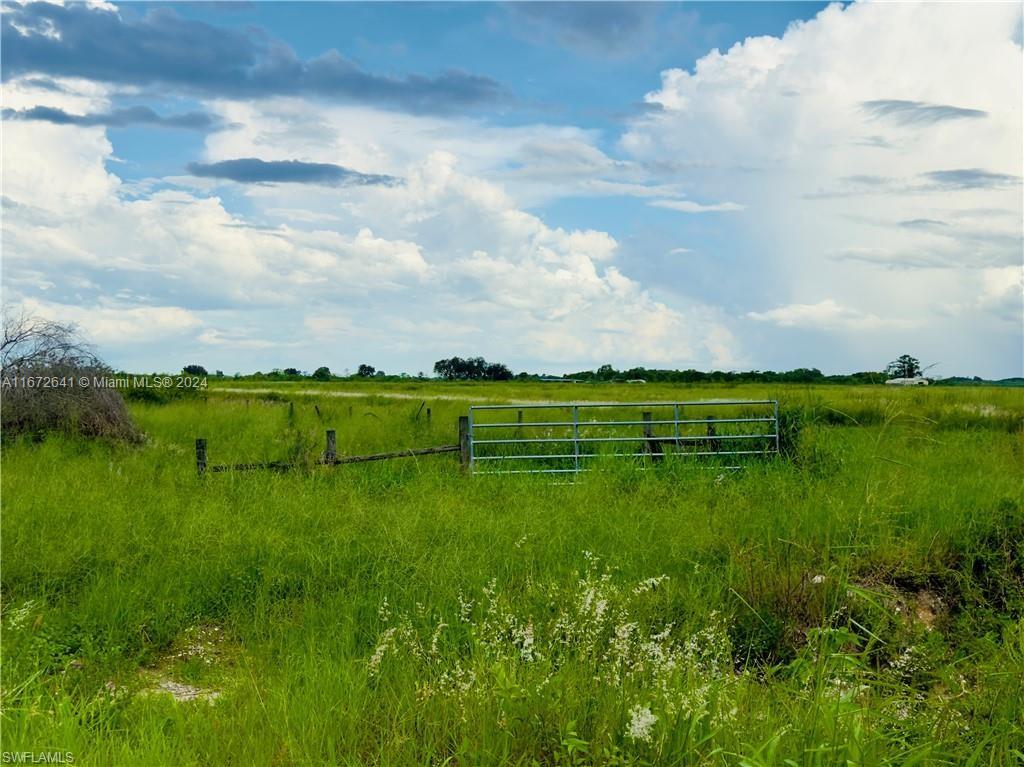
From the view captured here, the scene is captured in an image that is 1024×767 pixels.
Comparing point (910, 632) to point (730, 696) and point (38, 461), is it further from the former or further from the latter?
point (38, 461)

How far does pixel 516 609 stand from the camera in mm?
7371

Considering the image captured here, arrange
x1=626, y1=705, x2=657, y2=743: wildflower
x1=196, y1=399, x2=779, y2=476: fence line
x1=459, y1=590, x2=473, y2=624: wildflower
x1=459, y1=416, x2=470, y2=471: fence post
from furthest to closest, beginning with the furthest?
x1=459, y1=416, x2=470, y2=471: fence post < x1=196, y1=399, x2=779, y2=476: fence line < x1=459, y1=590, x2=473, y2=624: wildflower < x1=626, y1=705, x2=657, y2=743: wildflower

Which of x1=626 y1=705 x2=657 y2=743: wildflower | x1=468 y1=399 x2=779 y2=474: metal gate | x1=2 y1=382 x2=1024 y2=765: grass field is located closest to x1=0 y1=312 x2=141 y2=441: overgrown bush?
x1=2 y1=382 x2=1024 y2=765: grass field

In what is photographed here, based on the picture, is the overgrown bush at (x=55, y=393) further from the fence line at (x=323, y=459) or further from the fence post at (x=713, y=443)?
the fence post at (x=713, y=443)

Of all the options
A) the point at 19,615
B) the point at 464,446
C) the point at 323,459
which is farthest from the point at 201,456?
the point at 19,615

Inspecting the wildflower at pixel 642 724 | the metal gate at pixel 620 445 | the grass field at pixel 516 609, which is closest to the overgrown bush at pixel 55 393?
the grass field at pixel 516 609

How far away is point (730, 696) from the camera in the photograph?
5.00 metres

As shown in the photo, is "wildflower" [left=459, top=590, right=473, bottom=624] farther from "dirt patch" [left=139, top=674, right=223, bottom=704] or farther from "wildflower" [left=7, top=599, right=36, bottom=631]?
"wildflower" [left=7, top=599, right=36, bottom=631]

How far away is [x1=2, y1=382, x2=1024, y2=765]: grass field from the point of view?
14.6ft

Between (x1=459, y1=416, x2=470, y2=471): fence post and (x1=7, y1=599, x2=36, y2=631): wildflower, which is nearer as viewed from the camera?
(x1=7, y1=599, x2=36, y2=631): wildflower

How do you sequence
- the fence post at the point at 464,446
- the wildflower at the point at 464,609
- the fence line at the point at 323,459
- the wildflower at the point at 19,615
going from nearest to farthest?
the wildflower at the point at 464,609 → the wildflower at the point at 19,615 → the fence line at the point at 323,459 → the fence post at the point at 464,446

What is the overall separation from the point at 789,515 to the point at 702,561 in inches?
82.1

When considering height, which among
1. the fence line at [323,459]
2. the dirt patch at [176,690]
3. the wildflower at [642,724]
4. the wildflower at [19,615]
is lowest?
the dirt patch at [176,690]

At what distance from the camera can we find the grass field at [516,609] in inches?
175
